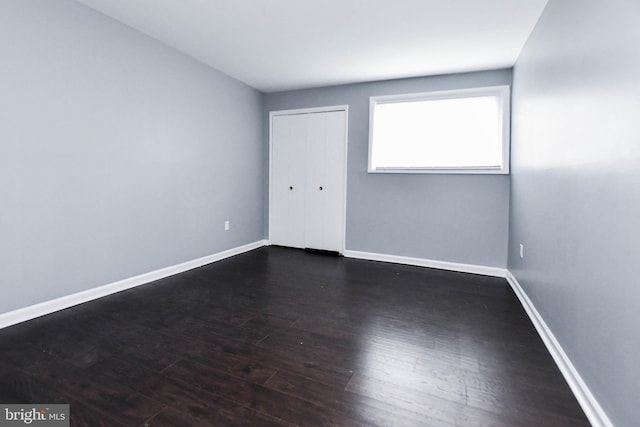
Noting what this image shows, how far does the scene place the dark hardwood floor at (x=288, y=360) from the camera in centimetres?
141

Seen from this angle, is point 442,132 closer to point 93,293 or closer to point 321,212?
point 321,212

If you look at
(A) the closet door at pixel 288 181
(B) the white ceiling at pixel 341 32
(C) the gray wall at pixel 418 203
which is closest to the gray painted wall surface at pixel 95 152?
(B) the white ceiling at pixel 341 32

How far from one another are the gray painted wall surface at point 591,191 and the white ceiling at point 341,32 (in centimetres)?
51

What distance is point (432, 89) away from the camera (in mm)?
3838

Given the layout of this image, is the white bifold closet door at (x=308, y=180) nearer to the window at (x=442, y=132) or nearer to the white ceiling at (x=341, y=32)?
the window at (x=442, y=132)

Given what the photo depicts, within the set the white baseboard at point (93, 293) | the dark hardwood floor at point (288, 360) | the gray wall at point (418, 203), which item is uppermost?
the gray wall at point (418, 203)

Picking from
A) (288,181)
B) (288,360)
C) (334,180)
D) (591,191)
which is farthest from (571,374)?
(288,181)

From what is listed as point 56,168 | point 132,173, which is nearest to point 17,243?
point 56,168

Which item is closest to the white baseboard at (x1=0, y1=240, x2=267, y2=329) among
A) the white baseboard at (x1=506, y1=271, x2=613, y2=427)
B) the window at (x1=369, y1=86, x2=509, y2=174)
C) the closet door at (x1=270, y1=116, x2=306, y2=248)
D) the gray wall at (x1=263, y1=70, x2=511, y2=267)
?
the closet door at (x1=270, y1=116, x2=306, y2=248)

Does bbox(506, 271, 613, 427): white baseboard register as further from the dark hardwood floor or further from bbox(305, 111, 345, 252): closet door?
bbox(305, 111, 345, 252): closet door

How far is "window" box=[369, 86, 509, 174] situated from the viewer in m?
3.62

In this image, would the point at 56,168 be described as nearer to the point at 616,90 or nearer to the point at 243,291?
the point at 243,291

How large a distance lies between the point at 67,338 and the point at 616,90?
3.27 meters

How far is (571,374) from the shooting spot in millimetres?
1630
